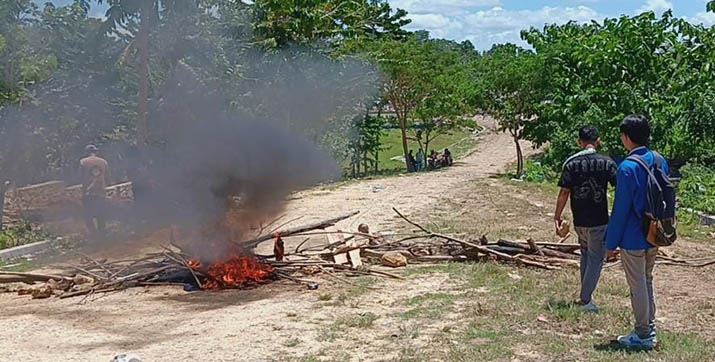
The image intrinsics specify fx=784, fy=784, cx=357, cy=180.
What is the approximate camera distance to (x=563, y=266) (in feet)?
29.6

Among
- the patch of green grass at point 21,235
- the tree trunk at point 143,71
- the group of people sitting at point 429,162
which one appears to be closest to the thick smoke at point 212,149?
the tree trunk at point 143,71

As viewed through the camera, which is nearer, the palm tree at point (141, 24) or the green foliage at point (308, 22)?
the palm tree at point (141, 24)

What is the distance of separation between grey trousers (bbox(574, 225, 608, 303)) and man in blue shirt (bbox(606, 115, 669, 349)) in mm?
1061

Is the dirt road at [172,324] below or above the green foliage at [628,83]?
below

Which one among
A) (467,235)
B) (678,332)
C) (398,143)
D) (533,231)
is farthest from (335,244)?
(398,143)

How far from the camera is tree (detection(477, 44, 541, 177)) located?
81.2 ft

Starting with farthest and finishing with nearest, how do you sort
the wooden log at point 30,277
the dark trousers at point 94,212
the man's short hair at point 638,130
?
the dark trousers at point 94,212
the wooden log at point 30,277
the man's short hair at point 638,130

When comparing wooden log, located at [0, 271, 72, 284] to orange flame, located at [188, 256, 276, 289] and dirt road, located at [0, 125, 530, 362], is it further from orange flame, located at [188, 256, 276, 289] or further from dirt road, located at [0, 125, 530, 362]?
orange flame, located at [188, 256, 276, 289]

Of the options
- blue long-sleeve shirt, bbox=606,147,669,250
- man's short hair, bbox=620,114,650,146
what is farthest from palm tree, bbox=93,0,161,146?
blue long-sleeve shirt, bbox=606,147,669,250

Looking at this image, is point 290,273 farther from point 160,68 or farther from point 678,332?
point 160,68

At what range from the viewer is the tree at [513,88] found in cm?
2475

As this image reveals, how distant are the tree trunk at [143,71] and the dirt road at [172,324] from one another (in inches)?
206

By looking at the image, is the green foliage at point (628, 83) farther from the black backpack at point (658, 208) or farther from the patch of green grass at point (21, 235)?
the patch of green grass at point (21, 235)

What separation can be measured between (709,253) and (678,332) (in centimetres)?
445
